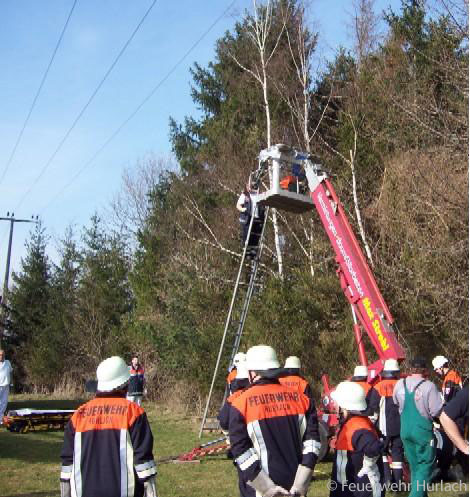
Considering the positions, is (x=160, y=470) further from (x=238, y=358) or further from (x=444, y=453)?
(x=444, y=453)

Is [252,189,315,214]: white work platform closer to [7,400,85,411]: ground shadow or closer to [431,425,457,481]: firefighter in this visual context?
[431,425,457,481]: firefighter

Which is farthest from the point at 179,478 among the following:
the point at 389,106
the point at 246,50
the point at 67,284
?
the point at 67,284

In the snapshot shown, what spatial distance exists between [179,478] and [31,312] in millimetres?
25917

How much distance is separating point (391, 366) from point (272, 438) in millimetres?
4525

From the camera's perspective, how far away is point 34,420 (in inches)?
583

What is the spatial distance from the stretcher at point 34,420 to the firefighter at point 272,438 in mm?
11725

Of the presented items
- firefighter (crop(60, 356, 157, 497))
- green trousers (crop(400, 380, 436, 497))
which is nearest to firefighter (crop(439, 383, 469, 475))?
firefighter (crop(60, 356, 157, 497))

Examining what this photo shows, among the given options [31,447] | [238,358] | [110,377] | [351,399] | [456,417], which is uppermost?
[238,358]

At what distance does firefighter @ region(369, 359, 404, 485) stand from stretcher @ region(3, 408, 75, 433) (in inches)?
376

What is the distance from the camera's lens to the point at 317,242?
17.1m

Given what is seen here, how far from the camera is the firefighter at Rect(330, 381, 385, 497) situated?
4918 mm

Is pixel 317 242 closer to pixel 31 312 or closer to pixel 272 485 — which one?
pixel 272 485

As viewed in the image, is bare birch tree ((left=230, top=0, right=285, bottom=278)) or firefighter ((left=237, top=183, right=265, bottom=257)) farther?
bare birch tree ((left=230, top=0, right=285, bottom=278))

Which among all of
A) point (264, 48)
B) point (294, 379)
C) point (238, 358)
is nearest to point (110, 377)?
point (294, 379)
